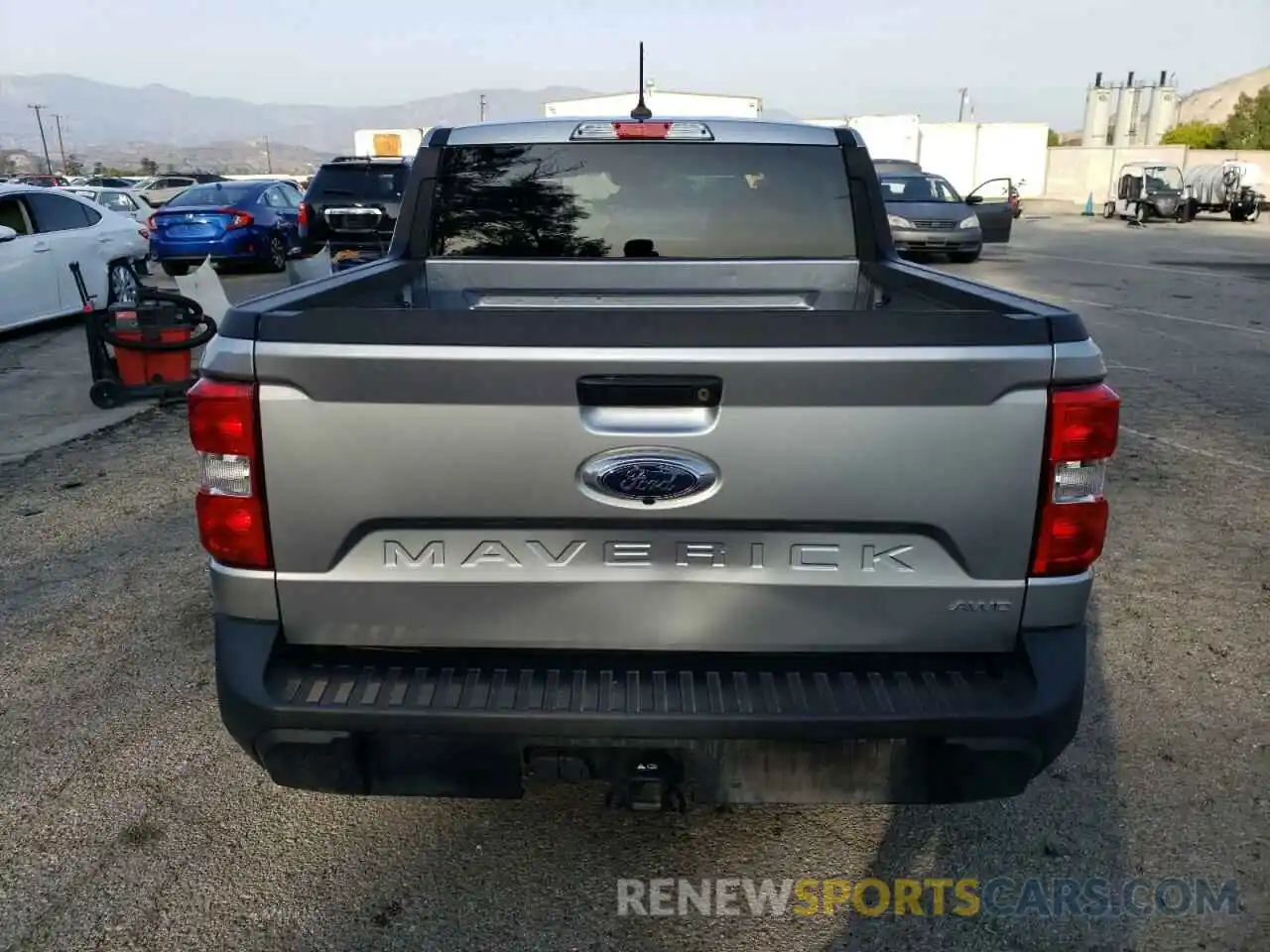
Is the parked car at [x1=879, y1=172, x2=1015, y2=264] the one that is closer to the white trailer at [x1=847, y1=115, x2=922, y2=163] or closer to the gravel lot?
the gravel lot

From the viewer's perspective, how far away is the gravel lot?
2.70 meters

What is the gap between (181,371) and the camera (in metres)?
8.55

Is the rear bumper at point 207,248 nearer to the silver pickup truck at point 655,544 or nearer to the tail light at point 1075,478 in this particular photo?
the silver pickup truck at point 655,544

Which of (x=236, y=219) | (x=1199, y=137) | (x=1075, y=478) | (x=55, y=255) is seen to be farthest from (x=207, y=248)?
(x=1199, y=137)

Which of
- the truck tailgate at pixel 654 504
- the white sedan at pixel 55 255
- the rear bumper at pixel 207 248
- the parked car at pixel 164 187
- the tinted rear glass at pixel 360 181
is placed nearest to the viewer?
the truck tailgate at pixel 654 504

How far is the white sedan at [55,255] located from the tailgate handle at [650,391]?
9756 mm

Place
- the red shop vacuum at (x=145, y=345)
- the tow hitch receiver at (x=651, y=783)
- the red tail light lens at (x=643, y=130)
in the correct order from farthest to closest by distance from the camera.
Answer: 1. the red shop vacuum at (x=145, y=345)
2. the red tail light lens at (x=643, y=130)
3. the tow hitch receiver at (x=651, y=783)

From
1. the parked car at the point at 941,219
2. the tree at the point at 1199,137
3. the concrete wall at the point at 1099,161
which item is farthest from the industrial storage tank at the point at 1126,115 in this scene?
the parked car at the point at 941,219

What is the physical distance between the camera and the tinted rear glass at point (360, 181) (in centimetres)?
1576

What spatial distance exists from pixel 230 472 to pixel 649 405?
921 mm

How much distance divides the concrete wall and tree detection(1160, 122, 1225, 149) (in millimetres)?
22783

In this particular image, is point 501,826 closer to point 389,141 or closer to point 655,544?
point 655,544

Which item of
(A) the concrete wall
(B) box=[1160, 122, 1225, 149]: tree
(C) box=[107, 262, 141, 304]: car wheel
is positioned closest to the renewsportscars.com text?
(C) box=[107, 262, 141, 304]: car wheel

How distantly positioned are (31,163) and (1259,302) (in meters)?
162
